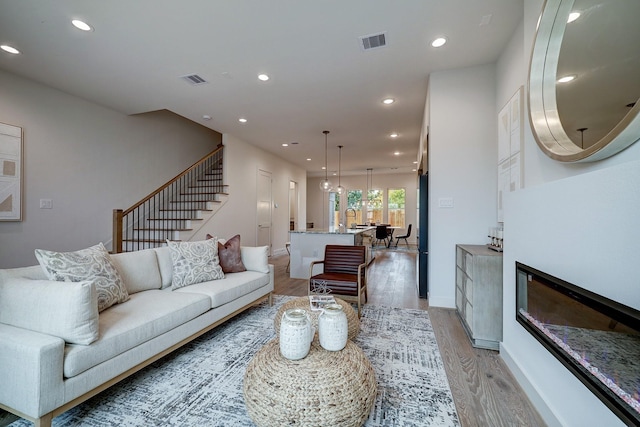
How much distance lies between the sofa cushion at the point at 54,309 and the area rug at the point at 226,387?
0.49m

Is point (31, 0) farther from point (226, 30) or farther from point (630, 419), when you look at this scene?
point (630, 419)

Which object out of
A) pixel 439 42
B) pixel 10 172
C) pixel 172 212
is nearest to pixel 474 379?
pixel 439 42

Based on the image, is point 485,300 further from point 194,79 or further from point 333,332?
point 194,79

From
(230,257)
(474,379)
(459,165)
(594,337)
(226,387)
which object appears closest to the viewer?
(594,337)

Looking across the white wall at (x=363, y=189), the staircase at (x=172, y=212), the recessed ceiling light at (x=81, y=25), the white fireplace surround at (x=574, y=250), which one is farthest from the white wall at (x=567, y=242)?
the white wall at (x=363, y=189)

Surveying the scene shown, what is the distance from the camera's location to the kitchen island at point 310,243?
4.71m

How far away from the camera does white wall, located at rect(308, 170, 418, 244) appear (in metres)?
10.9

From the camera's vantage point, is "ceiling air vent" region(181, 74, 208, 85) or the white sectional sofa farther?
"ceiling air vent" region(181, 74, 208, 85)

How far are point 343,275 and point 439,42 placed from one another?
276cm

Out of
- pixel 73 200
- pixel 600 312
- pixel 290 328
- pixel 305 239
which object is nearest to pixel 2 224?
pixel 73 200

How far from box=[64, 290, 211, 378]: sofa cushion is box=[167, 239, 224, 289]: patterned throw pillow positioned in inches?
9.9

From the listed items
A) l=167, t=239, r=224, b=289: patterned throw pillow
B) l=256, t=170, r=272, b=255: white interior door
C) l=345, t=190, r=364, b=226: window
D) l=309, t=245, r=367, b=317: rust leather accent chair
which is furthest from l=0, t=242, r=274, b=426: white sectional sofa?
l=345, t=190, r=364, b=226: window

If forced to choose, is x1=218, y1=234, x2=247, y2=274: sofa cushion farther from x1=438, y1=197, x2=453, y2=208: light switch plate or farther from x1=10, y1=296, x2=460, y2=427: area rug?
x1=438, y1=197, x2=453, y2=208: light switch plate

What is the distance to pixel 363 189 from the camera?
38.1 ft
